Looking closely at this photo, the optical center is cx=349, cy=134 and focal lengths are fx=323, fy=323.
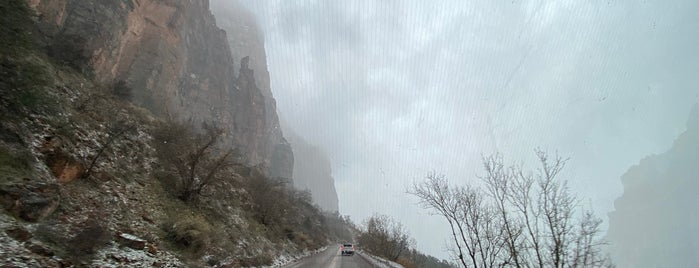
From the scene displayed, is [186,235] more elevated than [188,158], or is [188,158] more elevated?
[188,158]

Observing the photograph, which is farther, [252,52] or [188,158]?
[252,52]

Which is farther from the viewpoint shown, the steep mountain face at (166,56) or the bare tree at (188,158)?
the steep mountain face at (166,56)

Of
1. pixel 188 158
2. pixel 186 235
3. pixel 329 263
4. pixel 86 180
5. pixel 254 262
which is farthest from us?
pixel 329 263

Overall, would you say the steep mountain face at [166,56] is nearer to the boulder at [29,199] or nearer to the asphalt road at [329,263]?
the asphalt road at [329,263]

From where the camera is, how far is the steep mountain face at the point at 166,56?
109 feet

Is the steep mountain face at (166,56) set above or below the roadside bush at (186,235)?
above

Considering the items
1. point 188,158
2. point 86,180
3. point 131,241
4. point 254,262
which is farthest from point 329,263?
point 86,180

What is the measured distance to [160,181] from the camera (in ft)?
58.7

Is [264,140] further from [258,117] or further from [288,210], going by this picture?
[288,210]

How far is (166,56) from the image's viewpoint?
5222 cm

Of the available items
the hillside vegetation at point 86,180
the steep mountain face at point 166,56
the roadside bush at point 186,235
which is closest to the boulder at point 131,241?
the hillside vegetation at point 86,180

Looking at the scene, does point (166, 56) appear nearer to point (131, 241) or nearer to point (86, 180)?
point (86, 180)

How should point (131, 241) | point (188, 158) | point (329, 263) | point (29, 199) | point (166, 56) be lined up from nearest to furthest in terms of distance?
point (29, 199)
point (131, 241)
point (188, 158)
point (329, 263)
point (166, 56)

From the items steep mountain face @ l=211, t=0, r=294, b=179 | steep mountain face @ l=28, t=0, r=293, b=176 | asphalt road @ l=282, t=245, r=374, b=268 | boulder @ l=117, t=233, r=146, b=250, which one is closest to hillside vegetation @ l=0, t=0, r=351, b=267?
boulder @ l=117, t=233, r=146, b=250
